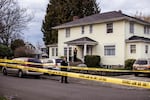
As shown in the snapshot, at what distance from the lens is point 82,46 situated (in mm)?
42281

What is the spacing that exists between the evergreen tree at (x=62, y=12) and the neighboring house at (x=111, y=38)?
48.8ft

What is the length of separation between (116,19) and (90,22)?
15.3 ft

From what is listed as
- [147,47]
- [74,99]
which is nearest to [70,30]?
[147,47]

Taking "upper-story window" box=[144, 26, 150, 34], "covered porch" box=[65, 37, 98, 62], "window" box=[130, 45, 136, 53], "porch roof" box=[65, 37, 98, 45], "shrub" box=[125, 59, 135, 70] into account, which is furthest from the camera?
"upper-story window" box=[144, 26, 150, 34]

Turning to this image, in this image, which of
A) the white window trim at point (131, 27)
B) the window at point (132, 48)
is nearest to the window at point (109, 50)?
the window at point (132, 48)

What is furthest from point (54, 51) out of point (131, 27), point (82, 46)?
point (131, 27)

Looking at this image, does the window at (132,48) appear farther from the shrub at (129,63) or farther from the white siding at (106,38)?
the shrub at (129,63)

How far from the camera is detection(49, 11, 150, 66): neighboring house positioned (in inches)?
1437

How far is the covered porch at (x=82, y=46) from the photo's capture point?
39625 mm

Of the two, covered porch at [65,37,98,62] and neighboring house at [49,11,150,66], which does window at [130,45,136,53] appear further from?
covered porch at [65,37,98,62]

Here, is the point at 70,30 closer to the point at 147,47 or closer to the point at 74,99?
the point at 147,47

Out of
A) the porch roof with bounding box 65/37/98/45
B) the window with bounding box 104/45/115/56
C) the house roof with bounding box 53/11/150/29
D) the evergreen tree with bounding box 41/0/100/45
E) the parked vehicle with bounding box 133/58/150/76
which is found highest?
the evergreen tree with bounding box 41/0/100/45

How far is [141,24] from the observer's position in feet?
Answer: 130

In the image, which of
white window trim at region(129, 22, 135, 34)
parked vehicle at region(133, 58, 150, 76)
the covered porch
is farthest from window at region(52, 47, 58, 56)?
parked vehicle at region(133, 58, 150, 76)
